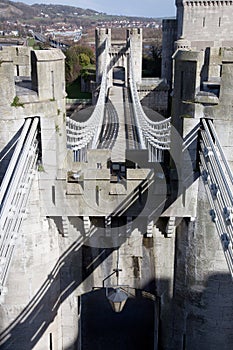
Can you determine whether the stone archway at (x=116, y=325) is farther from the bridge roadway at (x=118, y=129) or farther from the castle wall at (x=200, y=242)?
the bridge roadway at (x=118, y=129)

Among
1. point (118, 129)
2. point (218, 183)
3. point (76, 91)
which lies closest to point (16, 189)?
point (218, 183)

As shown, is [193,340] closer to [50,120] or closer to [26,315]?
[26,315]

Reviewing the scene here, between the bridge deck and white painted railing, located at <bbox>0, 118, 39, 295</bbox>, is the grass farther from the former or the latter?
white painted railing, located at <bbox>0, 118, 39, 295</bbox>

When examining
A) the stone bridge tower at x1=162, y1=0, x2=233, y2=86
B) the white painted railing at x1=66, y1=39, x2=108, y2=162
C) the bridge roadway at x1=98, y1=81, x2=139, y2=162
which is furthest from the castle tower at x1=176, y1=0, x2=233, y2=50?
the white painted railing at x1=66, y1=39, x2=108, y2=162

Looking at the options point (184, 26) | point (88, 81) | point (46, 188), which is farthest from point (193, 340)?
point (88, 81)

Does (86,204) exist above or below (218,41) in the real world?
below

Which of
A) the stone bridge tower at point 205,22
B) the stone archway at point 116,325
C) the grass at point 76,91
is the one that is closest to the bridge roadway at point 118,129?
the stone archway at point 116,325
